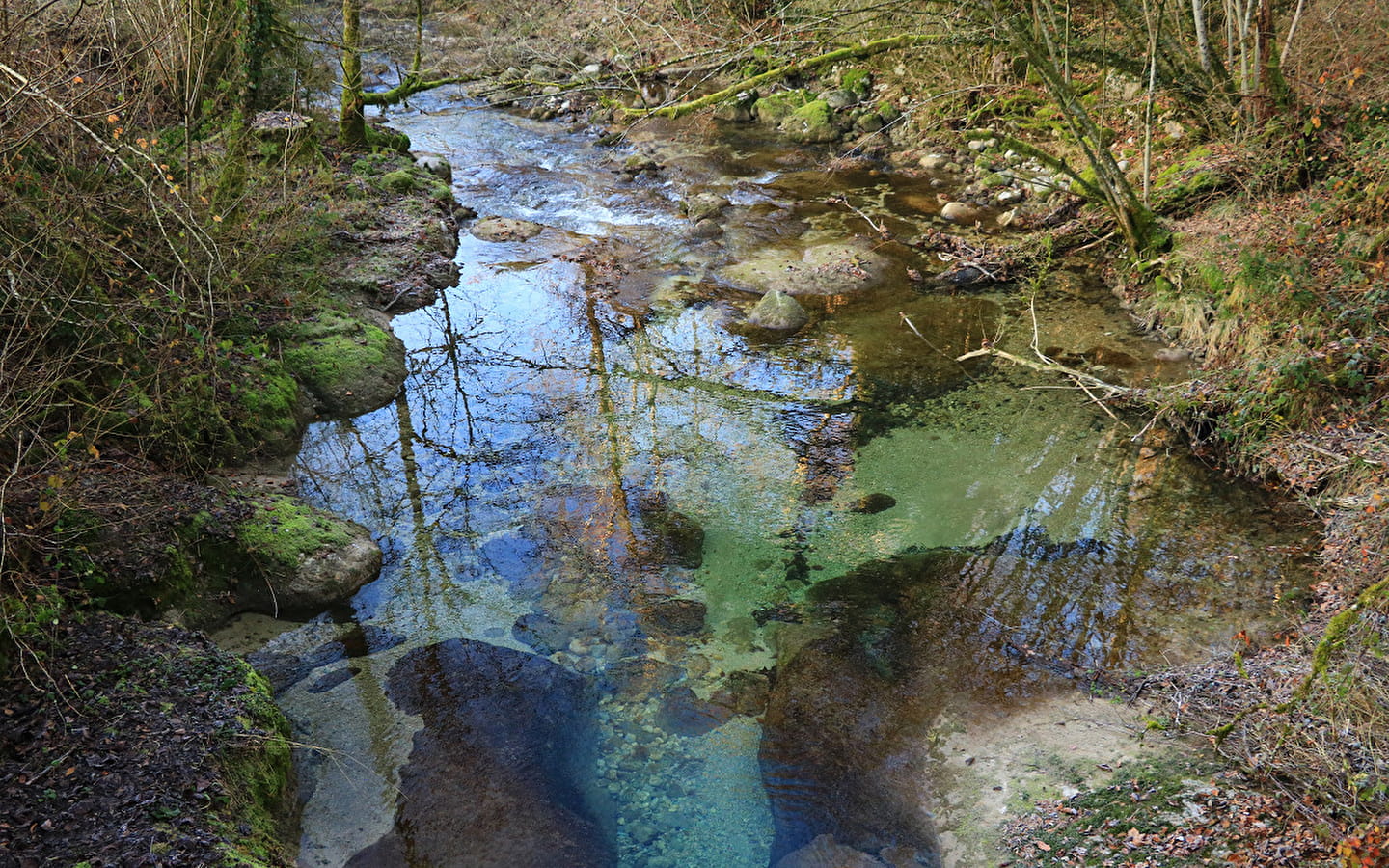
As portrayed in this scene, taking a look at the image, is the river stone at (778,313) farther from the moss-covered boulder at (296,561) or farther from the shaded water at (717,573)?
the moss-covered boulder at (296,561)

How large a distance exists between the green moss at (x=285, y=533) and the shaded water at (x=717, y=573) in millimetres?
483

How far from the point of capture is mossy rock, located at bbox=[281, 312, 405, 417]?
8781mm

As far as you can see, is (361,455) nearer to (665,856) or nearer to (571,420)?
(571,420)

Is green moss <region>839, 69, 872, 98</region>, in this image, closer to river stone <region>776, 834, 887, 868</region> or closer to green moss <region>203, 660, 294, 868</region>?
river stone <region>776, 834, 887, 868</region>

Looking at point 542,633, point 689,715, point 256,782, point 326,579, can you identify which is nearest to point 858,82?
point 542,633

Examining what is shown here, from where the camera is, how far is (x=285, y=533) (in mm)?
6281

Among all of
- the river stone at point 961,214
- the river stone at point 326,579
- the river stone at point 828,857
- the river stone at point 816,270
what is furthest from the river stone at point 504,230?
the river stone at point 828,857

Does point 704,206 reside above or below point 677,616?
above

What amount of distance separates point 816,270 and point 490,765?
335 inches

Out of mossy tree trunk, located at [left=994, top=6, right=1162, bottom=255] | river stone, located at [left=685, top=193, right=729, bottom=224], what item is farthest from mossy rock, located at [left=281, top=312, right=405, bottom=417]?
mossy tree trunk, located at [left=994, top=6, right=1162, bottom=255]

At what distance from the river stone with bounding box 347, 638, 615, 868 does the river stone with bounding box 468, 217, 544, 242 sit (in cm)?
884

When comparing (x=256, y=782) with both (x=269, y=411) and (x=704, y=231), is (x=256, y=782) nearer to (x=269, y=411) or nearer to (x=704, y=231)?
(x=269, y=411)

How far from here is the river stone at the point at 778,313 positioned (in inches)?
413

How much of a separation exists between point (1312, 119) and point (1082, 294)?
286cm
